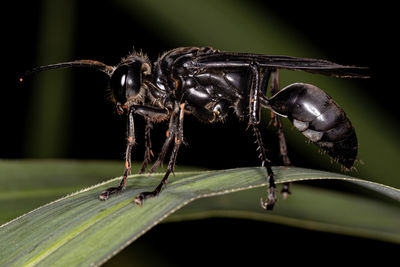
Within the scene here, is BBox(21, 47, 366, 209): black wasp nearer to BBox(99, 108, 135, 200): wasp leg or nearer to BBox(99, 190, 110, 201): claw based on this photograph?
BBox(99, 108, 135, 200): wasp leg

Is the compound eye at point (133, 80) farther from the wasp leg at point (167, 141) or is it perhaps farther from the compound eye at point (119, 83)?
the wasp leg at point (167, 141)

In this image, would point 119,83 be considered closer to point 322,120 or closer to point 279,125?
point 279,125

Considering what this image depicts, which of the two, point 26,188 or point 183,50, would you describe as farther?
point 183,50

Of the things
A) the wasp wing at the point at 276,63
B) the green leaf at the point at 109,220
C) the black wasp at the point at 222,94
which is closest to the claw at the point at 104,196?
the green leaf at the point at 109,220

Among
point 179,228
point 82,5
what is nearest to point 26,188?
point 179,228

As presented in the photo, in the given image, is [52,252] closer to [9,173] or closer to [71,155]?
[9,173]

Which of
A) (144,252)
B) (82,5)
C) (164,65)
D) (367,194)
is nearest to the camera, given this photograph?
(164,65)

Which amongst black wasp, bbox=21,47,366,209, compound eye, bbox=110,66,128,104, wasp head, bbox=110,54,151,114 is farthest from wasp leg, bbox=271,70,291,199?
compound eye, bbox=110,66,128,104

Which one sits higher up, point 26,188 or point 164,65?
point 164,65
